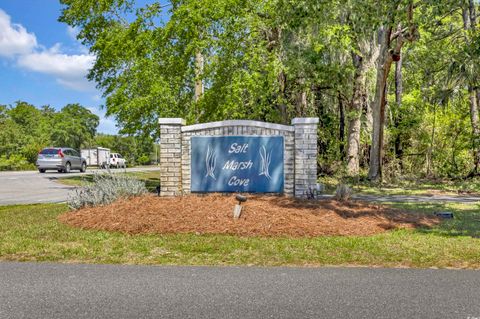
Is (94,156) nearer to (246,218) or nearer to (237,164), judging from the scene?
(237,164)

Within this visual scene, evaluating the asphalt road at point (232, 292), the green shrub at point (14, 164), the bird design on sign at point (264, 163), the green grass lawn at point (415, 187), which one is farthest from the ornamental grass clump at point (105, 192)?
the green shrub at point (14, 164)

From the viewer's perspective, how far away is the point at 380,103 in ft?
60.2

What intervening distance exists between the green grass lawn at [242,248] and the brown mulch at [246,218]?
1.30 ft

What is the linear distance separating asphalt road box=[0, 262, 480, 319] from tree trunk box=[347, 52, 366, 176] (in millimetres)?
16014

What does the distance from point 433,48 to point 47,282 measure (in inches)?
897

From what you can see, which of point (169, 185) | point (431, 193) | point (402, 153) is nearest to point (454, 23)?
point (402, 153)

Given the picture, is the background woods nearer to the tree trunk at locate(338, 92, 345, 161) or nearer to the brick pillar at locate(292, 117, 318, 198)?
the tree trunk at locate(338, 92, 345, 161)

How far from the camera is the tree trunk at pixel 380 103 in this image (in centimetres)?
1784

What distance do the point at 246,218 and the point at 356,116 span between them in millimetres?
13721

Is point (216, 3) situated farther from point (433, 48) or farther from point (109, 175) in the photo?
point (433, 48)

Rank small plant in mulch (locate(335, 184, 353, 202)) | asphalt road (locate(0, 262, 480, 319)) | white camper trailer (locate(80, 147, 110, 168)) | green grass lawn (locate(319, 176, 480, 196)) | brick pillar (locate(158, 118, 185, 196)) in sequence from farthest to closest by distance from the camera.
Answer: white camper trailer (locate(80, 147, 110, 168)), green grass lawn (locate(319, 176, 480, 196)), brick pillar (locate(158, 118, 185, 196)), small plant in mulch (locate(335, 184, 353, 202)), asphalt road (locate(0, 262, 480, 319))

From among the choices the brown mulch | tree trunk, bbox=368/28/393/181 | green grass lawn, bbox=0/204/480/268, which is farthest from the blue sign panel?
tree trunk, bbox=368/28/393/181

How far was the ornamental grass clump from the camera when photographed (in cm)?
991

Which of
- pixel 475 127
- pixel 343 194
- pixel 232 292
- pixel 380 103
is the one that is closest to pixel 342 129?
pixel 380 103
